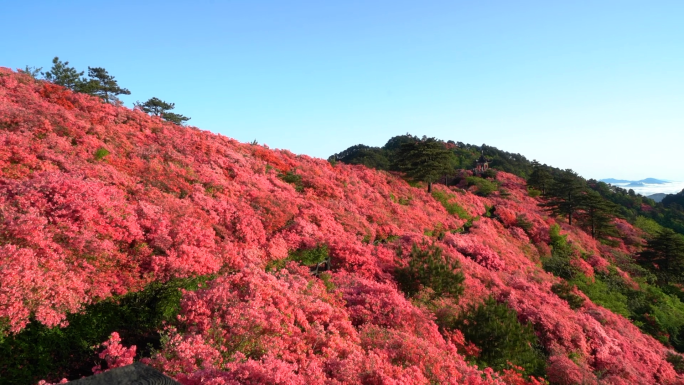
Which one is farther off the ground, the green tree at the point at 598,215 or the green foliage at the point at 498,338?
the green tree at the point at 598,215

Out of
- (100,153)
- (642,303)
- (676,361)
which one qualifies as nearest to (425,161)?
(642,303)

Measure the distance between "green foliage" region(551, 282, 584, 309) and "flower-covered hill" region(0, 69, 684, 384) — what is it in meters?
0.41

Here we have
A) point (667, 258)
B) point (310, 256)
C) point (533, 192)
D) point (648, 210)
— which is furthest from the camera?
point (648, 210)

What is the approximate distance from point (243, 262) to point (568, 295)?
1482 cm

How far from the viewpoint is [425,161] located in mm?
30938

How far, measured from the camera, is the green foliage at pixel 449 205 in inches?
1083

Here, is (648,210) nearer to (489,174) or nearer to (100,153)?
(489,174)

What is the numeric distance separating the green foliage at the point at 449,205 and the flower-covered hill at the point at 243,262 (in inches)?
211

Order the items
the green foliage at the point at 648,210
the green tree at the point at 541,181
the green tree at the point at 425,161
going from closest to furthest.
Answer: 1. the green tree at the point at 425,161
2. the green tree at the point at 541,181
3. the green foliage at the point at 648,210

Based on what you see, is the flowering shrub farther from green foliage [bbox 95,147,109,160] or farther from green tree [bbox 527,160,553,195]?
green tree [bbox 527,160,553,195]

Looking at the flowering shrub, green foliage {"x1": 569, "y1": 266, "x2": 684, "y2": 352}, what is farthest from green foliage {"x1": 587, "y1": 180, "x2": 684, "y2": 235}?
the flowering shrub

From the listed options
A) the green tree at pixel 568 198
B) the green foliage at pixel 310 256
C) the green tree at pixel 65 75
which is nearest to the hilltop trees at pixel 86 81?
the green tree at pixel 65 75

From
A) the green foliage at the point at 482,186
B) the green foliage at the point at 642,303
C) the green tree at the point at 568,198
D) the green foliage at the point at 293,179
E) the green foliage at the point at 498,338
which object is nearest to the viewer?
the green foliage at the point at 498,338

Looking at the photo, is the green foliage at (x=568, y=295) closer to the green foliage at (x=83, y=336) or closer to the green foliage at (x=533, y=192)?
the green foliage at (x=83, y=336)
